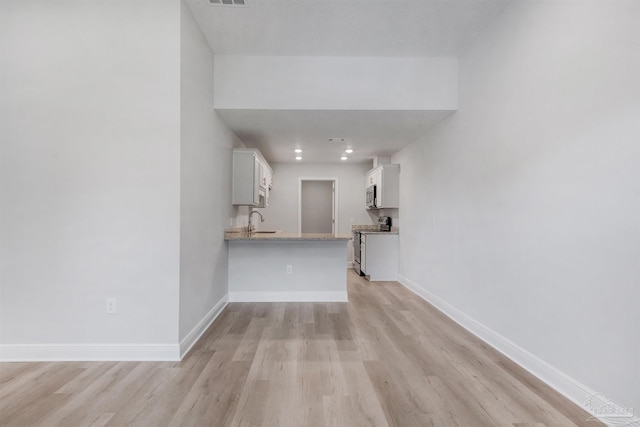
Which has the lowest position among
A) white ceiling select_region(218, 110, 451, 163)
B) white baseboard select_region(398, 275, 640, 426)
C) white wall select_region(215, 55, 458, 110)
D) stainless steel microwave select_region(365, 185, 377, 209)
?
white baseboard select_region(398, 275, 640, 426)

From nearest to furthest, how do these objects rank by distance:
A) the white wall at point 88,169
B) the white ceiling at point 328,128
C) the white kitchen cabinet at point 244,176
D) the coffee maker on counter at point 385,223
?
the white wall at point 88,169 → the white ceiling at point 328,128 → the white kitchen cabinet at point 244,176 → the coffee maker on counter at point 385,223

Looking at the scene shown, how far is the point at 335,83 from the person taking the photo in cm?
318

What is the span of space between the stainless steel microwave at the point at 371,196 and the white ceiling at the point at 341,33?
6.56 ft

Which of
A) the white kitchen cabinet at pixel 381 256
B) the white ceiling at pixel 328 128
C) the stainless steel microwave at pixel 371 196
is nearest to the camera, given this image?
the white ceiling at pixel 328 128

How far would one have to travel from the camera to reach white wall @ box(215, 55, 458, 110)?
124 inches

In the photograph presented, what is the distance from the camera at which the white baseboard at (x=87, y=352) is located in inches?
90.1

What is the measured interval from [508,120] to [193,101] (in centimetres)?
267

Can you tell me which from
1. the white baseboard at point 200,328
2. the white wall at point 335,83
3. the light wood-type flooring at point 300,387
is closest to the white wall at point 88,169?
the white baseboard at point 200,328

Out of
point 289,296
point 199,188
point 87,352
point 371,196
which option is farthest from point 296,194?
point 87,352

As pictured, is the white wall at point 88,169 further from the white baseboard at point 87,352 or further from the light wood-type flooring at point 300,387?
the light wood-type flooring at point 300,387

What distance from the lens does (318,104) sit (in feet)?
10.4

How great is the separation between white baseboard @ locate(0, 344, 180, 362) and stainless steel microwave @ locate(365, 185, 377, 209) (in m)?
4.35

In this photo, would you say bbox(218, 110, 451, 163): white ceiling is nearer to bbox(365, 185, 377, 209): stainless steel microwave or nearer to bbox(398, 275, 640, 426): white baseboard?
bbox(365, 185, 377, 209): stainless steel microwave

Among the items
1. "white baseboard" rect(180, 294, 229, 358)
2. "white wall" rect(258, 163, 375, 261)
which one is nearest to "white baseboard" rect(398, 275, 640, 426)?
"white baseboard" rect(180, 294, 229, 358)
